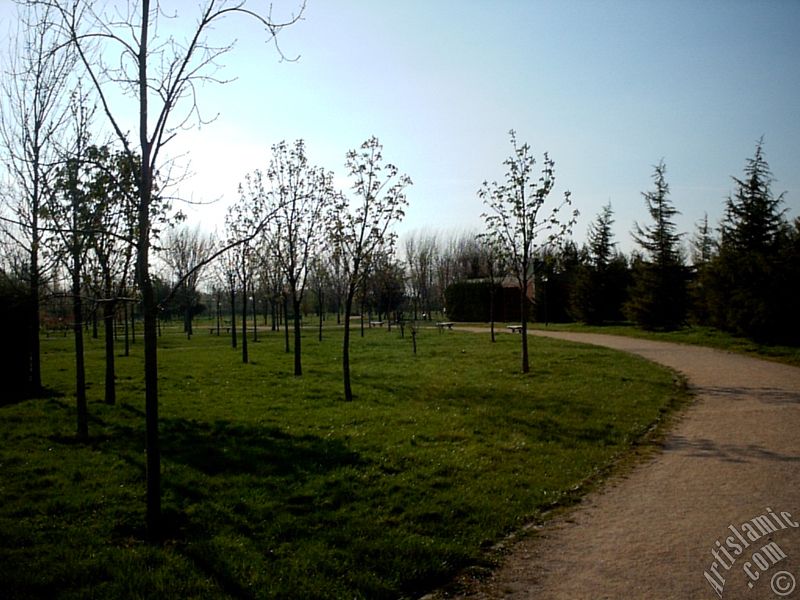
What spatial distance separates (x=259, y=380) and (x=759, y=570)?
40.9 ft

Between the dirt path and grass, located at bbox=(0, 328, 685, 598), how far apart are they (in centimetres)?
45

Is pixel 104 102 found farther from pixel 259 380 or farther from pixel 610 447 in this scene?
pixel 259 380

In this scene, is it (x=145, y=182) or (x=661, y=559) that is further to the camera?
(x=145, y=182)

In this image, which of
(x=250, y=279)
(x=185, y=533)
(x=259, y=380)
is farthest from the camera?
(x=250, y=279)

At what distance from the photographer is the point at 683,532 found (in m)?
5.12

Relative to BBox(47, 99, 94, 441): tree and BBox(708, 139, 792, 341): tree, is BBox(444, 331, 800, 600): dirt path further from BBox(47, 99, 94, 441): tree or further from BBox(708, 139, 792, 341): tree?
BBox(708, 139, 792, 341): tree

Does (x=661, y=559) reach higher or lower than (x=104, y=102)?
lower

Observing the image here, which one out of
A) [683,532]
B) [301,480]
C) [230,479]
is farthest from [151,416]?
[683,532]

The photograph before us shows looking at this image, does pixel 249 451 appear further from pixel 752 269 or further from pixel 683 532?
pixel 752 269

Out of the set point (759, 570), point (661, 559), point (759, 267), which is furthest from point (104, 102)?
point (759, 267)

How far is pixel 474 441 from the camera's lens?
8.54m

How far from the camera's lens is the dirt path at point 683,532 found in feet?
13.6

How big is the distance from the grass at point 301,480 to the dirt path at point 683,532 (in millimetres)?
446

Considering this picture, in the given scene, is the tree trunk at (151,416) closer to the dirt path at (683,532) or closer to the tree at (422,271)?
the dirt path at (683,532)
